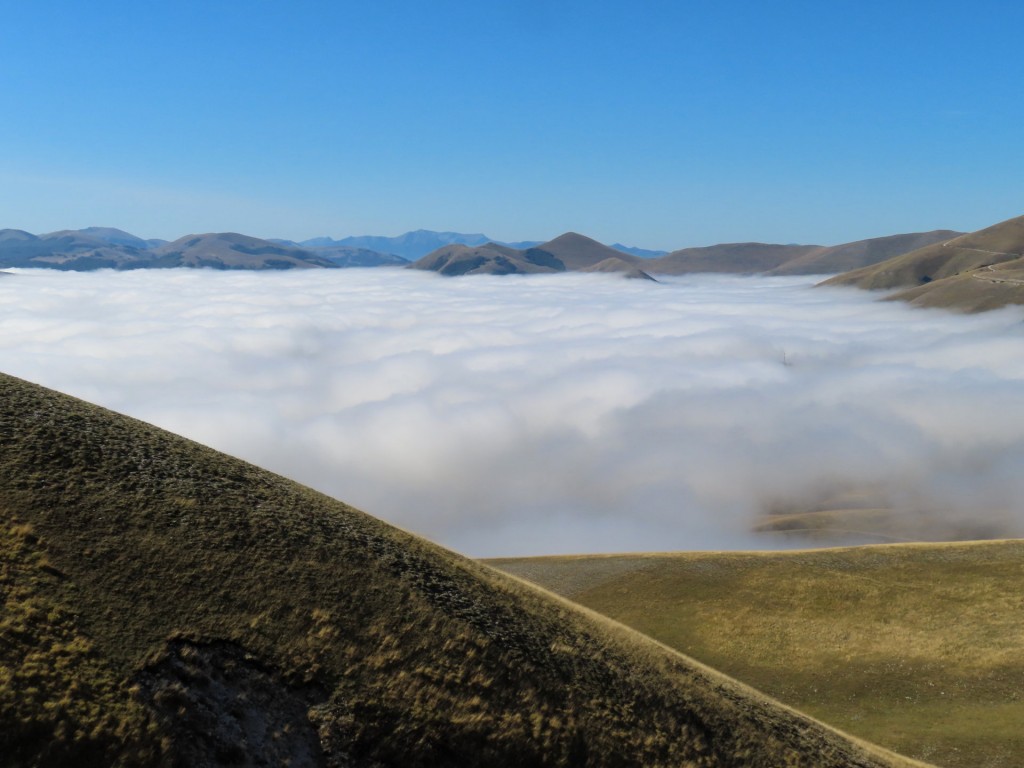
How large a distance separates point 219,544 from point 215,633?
5.09 metres

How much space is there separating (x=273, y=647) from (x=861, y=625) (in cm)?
4643

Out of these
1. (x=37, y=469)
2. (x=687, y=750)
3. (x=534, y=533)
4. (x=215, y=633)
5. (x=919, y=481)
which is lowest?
(x=534, y=533)

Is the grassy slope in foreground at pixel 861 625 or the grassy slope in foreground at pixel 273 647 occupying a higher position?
the grassy slope in foreground at pixel 273 647

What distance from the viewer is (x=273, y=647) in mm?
28516

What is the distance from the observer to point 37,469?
32688 mm

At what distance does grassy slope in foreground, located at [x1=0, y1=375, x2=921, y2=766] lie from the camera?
2483 centimetres

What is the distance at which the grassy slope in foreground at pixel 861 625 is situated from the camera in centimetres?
4459

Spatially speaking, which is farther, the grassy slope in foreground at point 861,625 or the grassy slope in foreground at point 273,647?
the grassy slope in foreground at point 861,625

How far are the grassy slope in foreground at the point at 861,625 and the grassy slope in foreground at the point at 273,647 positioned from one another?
10674mm

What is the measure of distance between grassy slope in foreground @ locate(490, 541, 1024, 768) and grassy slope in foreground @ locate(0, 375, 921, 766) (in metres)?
10.7

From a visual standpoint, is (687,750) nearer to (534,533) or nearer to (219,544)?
(219,544)

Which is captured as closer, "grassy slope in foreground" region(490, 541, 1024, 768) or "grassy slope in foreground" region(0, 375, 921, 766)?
"grassy slope in foreground" region(0, 375, 921, 766)

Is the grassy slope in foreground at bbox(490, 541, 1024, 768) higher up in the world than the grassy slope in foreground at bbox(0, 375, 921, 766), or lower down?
lower down

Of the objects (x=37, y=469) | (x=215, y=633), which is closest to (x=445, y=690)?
(x=215, y=633)
